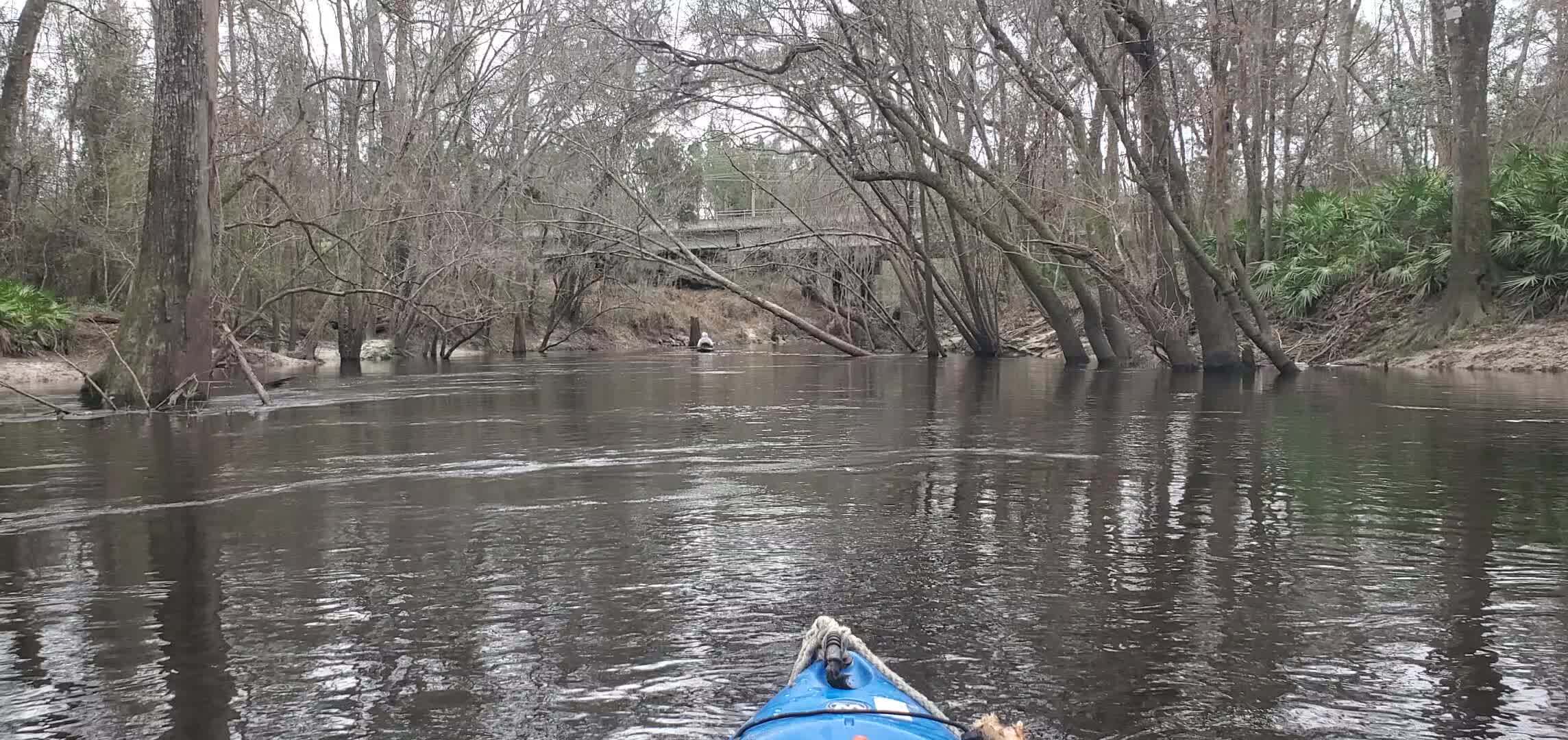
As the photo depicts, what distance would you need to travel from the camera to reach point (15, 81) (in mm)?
23203

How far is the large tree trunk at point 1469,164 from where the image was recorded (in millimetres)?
20703

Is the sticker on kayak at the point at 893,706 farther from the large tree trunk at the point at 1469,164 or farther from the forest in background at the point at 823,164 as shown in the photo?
the large tree trunk at the point at 1469,164

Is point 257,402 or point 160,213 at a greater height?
point 160,213

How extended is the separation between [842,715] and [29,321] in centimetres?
2230

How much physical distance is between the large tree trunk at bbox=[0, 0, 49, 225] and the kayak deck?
951 inches

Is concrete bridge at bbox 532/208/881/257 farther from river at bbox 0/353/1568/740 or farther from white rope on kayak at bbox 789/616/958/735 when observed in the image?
white rope on kayak at bbox 789/616/958/735

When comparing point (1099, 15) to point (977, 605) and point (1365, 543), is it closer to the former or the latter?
point (1365, 543)

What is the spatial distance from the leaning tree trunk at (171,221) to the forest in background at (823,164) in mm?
39

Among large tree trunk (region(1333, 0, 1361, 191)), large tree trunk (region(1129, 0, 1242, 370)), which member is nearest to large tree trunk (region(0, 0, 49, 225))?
large tree trunk (region(1129, 0, 1242, 370))

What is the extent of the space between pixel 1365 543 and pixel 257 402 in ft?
45.7

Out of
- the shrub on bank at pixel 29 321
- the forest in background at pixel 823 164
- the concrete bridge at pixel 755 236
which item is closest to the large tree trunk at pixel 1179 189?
the forest in background at pixel 823 164

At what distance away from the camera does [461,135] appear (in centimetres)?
3312

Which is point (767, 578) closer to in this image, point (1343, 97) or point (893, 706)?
point (893, 706)

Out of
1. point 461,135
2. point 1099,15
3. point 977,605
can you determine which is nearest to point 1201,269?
point 1099,15
